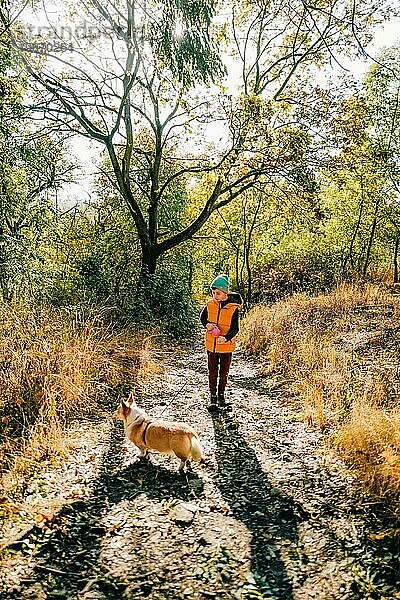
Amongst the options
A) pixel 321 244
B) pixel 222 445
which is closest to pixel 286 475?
pixel 222 445

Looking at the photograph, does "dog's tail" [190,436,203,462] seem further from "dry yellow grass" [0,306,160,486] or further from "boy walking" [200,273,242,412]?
"boy walking" [200,273,242,412]

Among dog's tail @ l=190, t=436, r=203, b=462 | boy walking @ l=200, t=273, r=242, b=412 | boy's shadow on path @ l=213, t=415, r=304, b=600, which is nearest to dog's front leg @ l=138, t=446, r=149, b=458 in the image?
dog's tail @ l=190, t=436, r=203, b=462

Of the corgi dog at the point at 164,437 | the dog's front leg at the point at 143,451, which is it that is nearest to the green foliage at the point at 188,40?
the corgi dog at the point at 164,437

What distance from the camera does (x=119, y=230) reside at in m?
17.1

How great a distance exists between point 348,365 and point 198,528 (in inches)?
184

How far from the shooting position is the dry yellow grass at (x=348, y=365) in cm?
476

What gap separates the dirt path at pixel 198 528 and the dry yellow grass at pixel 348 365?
0.34m

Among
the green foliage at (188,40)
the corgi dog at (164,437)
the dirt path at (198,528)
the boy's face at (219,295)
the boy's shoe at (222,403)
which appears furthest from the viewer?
the boy's shoe at (222,403)

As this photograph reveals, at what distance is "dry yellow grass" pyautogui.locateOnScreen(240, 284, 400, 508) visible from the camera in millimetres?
4762

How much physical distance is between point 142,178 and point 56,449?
14274mm

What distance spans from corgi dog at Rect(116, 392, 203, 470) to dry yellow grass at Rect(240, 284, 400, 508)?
163 cm

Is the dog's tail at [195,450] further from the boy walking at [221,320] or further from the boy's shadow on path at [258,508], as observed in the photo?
the boy walking at [221,320]

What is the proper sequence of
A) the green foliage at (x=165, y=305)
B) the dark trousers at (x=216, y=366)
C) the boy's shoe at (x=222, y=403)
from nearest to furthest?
the dark trousers at (x=216, y=366) < the boy's shoe at (x=222, y=403) < the green foliage at (x=165, y=305)

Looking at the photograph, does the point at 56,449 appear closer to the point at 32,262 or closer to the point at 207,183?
the point at 32,262
